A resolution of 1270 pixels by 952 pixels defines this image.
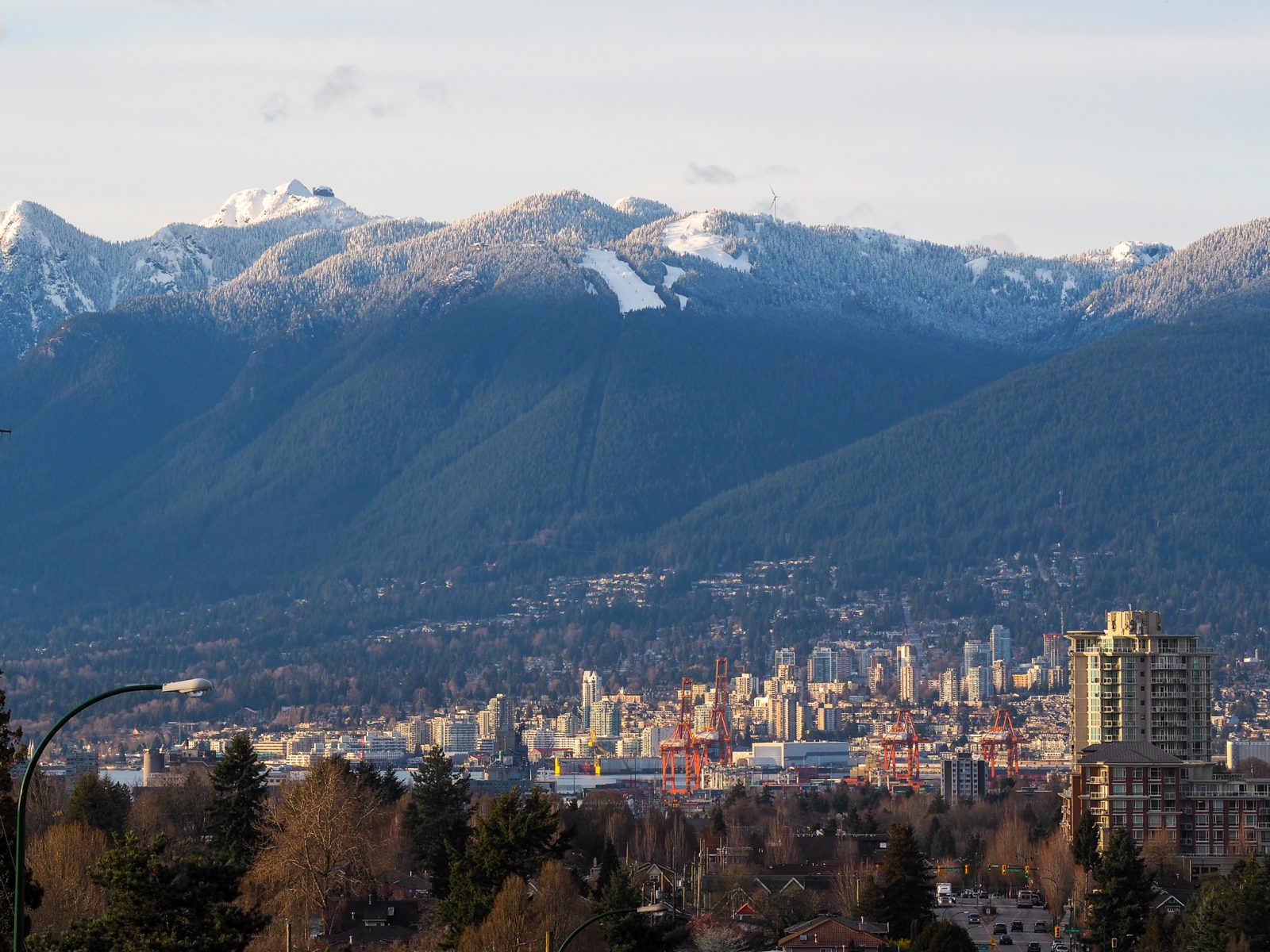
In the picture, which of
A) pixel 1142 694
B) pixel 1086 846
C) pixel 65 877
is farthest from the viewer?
pixel 1142 694

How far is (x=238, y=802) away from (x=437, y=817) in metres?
12.7

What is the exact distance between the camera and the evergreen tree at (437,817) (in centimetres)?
11429

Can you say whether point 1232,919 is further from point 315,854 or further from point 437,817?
point 437,817

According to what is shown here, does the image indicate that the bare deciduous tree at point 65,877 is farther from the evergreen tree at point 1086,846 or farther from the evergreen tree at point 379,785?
the evergreen tree at point 1086,846

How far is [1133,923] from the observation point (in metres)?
119

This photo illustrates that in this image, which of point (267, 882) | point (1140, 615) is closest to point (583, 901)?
point (267, 882)

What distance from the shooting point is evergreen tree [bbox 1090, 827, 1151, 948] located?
118 m

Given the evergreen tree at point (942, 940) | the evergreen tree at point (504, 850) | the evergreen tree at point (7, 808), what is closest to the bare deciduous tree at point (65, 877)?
the evergreen tree at point (504, 850)

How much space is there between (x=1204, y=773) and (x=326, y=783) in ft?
221

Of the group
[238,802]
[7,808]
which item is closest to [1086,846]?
[238,802]

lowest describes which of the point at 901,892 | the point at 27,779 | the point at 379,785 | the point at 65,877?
the point at 901,892

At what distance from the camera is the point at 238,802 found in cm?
11131

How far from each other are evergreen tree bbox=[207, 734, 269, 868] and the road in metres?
29.6

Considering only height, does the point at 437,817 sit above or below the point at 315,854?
above
